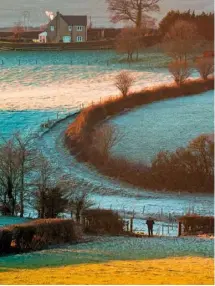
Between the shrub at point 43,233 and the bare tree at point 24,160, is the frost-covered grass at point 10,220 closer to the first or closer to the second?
the bare tree at point 24,160

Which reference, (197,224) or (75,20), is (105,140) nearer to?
(197,224)

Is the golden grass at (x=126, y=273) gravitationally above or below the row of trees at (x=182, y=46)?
below

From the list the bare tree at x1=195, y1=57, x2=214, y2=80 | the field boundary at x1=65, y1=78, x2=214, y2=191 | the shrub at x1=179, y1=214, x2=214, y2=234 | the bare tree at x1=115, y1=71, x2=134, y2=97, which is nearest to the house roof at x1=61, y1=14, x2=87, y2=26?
the bare tree at x1=195, y1=57, x2=214, y2=80

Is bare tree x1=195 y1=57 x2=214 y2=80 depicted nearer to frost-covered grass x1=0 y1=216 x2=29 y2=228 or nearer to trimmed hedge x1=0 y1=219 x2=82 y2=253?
frost-covered grass x1=0 y1=216 x2=29 y2=228

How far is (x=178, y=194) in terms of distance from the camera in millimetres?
24969

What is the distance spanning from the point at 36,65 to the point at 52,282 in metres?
39.1

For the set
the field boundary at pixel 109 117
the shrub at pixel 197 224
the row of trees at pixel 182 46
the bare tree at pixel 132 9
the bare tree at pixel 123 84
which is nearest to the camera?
the shrub at pixel 197 224

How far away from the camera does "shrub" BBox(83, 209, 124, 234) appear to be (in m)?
19.9

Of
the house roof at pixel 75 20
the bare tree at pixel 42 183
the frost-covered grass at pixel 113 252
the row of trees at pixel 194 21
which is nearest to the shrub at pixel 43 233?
the frost-covered grass at pixel 113 252

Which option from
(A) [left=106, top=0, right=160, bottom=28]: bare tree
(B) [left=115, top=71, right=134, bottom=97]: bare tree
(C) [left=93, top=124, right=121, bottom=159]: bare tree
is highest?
(A) [left=106, top=0, right=160, bottom=28]: bare tree

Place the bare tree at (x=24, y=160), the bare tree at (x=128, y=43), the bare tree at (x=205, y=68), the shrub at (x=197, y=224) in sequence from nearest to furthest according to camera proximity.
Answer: the shrub at (x=197, y=224) → the bare tree at (x=24, y=160) → the bare tree at (x=205, y=68) → the bare tree at (x=128, y=43)

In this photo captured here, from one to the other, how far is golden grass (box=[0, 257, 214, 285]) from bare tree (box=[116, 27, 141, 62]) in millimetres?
38064

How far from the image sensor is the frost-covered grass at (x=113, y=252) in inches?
601

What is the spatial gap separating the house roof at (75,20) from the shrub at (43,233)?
38526mm
